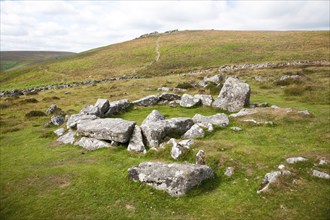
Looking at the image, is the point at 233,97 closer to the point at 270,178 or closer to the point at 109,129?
the point at 109,129

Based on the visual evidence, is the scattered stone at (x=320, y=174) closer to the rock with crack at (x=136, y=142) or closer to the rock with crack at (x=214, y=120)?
the rock with crack at (x=214, y=120)

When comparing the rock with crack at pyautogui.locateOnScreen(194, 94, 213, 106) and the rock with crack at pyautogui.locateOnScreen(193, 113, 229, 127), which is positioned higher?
the rock with crack at pyautogui.locateOnScreen(194, 94, 213, 106)

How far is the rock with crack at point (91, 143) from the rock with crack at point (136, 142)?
208cm

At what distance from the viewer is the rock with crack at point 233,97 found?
30234mm

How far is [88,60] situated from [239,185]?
112319mm

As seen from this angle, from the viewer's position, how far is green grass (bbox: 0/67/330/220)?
13008mm

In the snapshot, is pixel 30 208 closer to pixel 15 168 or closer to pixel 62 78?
pixel 15 168

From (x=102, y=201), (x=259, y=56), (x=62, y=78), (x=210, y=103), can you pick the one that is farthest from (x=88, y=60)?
(x=102, y=201)

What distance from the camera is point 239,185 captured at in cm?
1466

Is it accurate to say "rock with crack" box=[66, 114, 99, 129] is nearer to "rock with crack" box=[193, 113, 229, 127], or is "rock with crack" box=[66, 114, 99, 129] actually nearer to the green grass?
the green grass

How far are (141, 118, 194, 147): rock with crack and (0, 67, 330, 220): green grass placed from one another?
1.83 meters

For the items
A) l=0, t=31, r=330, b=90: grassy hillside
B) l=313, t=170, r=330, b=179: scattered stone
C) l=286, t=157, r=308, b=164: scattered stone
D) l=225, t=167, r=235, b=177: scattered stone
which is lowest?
l=313, t=170, r=330, b=179: scattered stone

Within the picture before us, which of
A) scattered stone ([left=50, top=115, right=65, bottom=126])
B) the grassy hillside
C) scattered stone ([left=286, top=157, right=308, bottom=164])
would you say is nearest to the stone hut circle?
scattered stone ([left=286, top=157, right=308, bottom=164])

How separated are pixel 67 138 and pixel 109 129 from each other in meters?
5.39
